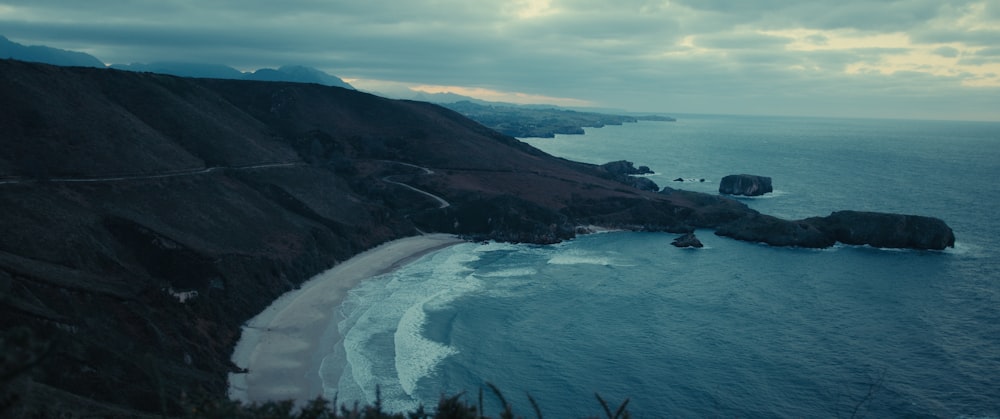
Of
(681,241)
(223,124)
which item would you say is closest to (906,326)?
(681,241)

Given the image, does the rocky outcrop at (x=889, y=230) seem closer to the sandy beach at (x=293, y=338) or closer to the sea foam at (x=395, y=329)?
the sea foam at (x=395, y=329)

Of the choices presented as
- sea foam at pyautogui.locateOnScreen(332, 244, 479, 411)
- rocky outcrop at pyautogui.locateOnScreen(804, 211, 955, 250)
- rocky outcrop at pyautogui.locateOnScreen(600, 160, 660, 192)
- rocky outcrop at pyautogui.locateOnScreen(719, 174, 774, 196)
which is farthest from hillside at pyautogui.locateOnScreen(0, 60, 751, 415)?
rocky outcrop at pyautogui.locateOnScreen(804, 211, 955, 250)

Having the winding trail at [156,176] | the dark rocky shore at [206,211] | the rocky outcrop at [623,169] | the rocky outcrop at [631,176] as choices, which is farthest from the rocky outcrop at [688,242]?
the rocky outcrop at [623,169]

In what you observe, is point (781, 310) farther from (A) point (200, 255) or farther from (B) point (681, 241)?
(A) point (200, 255)

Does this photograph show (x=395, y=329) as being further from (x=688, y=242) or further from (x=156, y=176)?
(x=688, y=242)

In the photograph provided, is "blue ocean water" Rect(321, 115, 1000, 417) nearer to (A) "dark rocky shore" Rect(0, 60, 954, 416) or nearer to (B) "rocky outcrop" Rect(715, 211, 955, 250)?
(B) "rocky outcrop" Rect(715, 211, 955, 250)

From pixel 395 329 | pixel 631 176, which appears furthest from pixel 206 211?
pixel 631 176
